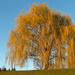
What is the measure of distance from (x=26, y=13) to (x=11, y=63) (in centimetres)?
640

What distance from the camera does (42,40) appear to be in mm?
16562

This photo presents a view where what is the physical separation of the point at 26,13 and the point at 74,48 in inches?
282

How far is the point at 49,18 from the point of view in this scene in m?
17.2

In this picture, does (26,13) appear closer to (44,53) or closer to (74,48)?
(44,53)

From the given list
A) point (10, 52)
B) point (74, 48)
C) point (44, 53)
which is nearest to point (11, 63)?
point (10, 52)

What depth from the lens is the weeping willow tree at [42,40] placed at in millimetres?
16047

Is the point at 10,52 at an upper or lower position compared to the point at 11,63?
upper

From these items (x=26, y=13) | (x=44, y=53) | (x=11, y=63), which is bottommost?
(x=11, y=63)

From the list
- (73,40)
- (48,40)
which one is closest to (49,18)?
(48,40)

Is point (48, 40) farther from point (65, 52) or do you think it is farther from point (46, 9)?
point (46, 9)

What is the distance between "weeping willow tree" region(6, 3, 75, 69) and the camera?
16047 mm

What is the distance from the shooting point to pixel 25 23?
1723 centimetres

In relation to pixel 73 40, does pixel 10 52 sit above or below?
below

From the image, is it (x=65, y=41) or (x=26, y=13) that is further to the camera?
(x=26, y=13)
